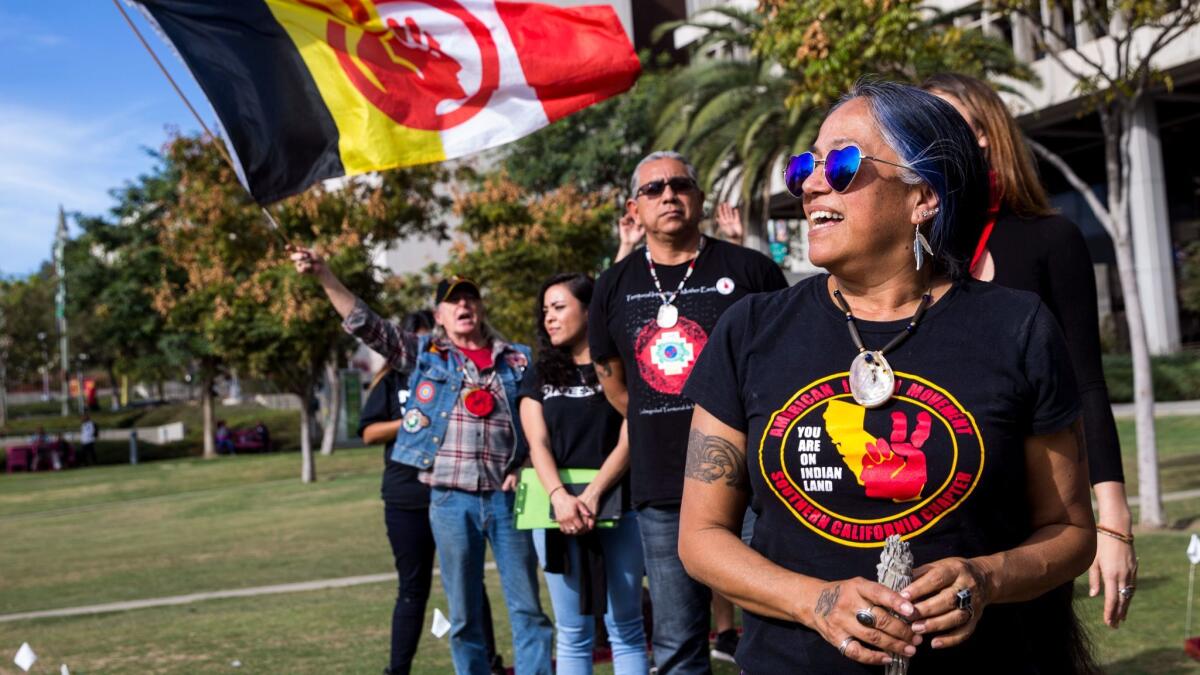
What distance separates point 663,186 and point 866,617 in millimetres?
3026

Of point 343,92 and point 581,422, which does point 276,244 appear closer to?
point 343,92

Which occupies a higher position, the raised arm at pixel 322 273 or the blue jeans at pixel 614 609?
the raised arm at pixel 322 273

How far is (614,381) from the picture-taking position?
17.2 feet

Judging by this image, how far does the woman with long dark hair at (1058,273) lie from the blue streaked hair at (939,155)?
0.62 m

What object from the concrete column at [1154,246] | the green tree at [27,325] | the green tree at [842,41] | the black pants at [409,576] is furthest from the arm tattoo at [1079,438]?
the green tree at [27,325]

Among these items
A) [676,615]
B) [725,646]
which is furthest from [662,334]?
[725,646]

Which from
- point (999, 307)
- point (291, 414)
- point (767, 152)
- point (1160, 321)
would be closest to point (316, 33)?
point (999, 307)

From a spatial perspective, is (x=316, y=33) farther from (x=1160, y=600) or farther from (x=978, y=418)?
Result: (x=1160, y=600)

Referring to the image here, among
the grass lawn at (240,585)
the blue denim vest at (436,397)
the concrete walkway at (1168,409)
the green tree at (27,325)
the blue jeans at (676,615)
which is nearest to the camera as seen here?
the blue jeans at (676,615)

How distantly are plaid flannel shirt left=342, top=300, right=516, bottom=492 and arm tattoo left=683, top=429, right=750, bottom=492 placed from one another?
3.58m

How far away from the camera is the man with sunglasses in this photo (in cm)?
462

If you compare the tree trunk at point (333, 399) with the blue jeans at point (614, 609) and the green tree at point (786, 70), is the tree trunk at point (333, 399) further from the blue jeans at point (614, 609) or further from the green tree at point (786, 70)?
the blue jeans at point (614, 609)

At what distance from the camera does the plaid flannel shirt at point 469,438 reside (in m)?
6.07

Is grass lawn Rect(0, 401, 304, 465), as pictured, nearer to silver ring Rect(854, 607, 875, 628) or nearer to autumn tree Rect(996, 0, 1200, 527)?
autumn tree Rect(996, 0, 1200, 527)
